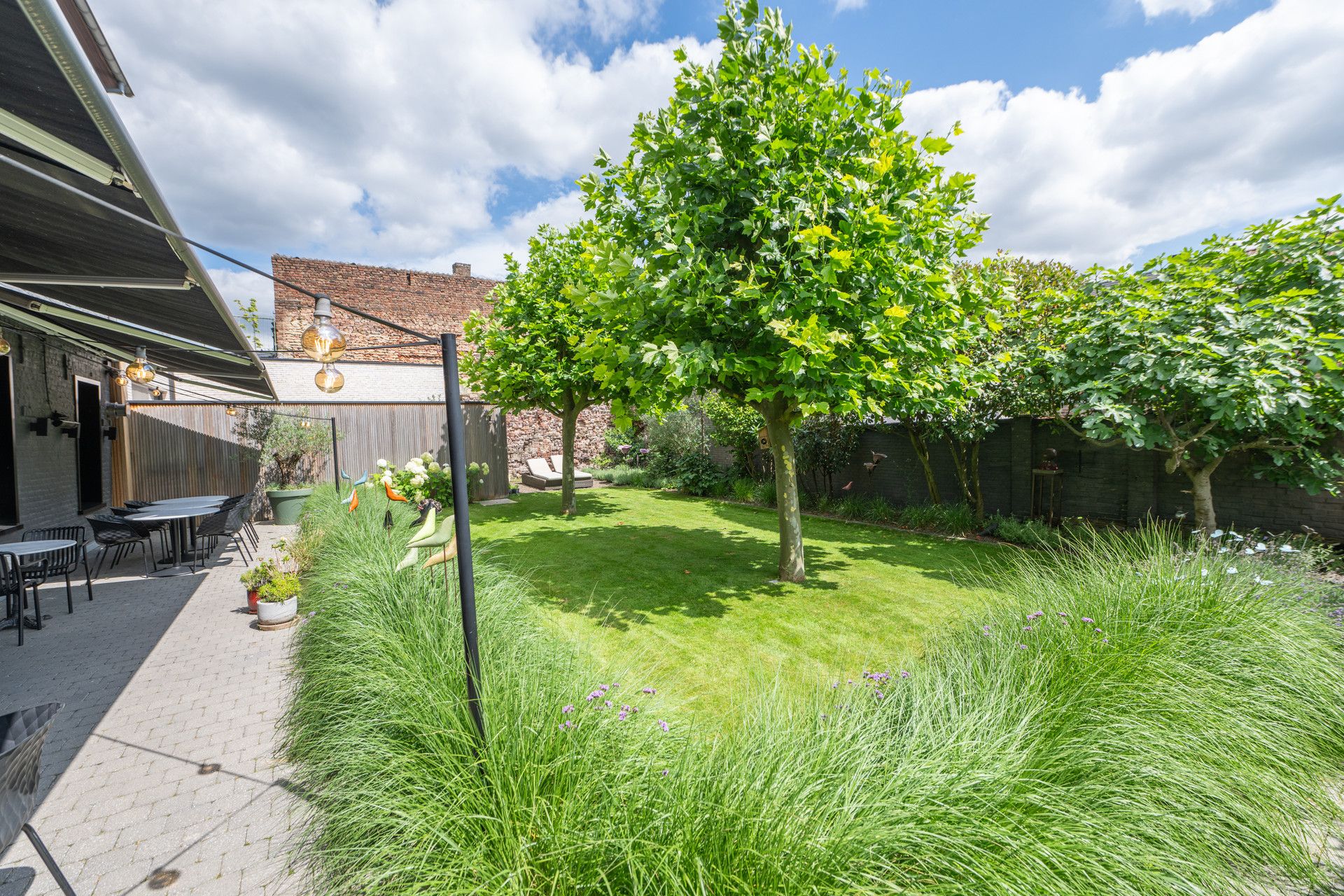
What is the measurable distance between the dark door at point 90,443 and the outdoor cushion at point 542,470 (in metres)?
8.92

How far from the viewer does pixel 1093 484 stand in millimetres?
7699

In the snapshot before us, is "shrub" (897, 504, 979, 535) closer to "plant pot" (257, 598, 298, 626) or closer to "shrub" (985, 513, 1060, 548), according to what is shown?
"shrub" (985, 513, 1060, 548)

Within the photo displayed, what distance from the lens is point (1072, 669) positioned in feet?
8.27

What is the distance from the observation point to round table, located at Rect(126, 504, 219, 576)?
6.86 meters

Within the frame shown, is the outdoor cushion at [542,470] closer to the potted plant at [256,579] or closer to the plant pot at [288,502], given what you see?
the plant pot at [288,502]

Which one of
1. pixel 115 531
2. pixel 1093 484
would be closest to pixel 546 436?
pixel 115 531

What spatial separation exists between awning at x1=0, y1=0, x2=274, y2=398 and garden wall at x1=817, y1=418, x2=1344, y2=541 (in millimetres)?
8412

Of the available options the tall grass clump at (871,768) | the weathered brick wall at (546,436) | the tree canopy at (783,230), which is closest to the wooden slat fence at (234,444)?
the weathered brick wall at (546,436)

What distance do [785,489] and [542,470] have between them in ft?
37.8

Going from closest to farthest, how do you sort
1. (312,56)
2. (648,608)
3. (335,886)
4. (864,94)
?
(335,886), (864,94), (648,608), (312,56)

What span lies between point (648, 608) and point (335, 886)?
3787 mm

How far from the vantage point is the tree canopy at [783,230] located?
4266 mm

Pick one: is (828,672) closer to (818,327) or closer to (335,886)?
(818,327)

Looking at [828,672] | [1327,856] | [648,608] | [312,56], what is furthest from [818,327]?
[312,56]
